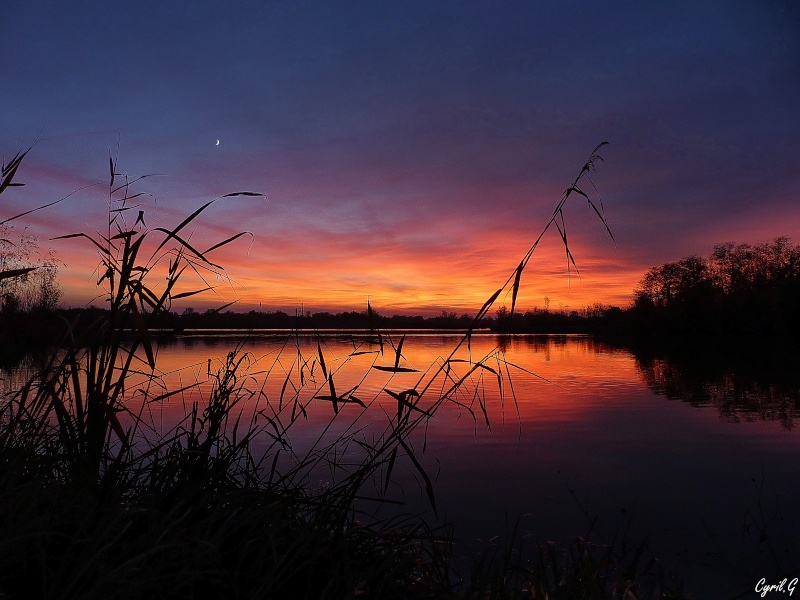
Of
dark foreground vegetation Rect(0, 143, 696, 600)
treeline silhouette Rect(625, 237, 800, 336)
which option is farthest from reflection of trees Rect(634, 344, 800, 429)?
treeline silhouette Rect(625, 237, 800, 336)

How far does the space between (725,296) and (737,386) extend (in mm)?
45619

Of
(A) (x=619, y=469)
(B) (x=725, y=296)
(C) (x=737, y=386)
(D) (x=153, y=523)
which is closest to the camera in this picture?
(D) (x=153, y=523)

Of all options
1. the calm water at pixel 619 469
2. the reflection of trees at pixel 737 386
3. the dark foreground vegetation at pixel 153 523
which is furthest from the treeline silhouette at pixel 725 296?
the dark foreground vegetation at pixel 153 523

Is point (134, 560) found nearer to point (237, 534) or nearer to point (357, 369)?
point (237, 534)

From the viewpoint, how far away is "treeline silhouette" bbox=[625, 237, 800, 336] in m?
47.0

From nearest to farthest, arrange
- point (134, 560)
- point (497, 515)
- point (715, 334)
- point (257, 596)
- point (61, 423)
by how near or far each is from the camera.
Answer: point (134, 560)
point (257, 596)
point (61, 423)
point (497, 515)
point (715, 334)

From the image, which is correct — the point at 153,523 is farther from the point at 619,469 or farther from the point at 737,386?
the point at 737,386

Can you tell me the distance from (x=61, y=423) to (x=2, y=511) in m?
0.38

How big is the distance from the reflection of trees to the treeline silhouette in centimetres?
2828

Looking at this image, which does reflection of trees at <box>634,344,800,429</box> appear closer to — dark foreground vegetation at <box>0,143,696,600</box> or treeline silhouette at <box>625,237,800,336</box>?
dark foreground vegetation at <box>0,143,696,600</box>

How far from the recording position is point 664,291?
6988 centimetres

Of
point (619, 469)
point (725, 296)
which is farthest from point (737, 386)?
point (725, 296)

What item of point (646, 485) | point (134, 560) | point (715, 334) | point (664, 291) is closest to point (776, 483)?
point (646, 485)

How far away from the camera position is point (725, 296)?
54.8 meters
